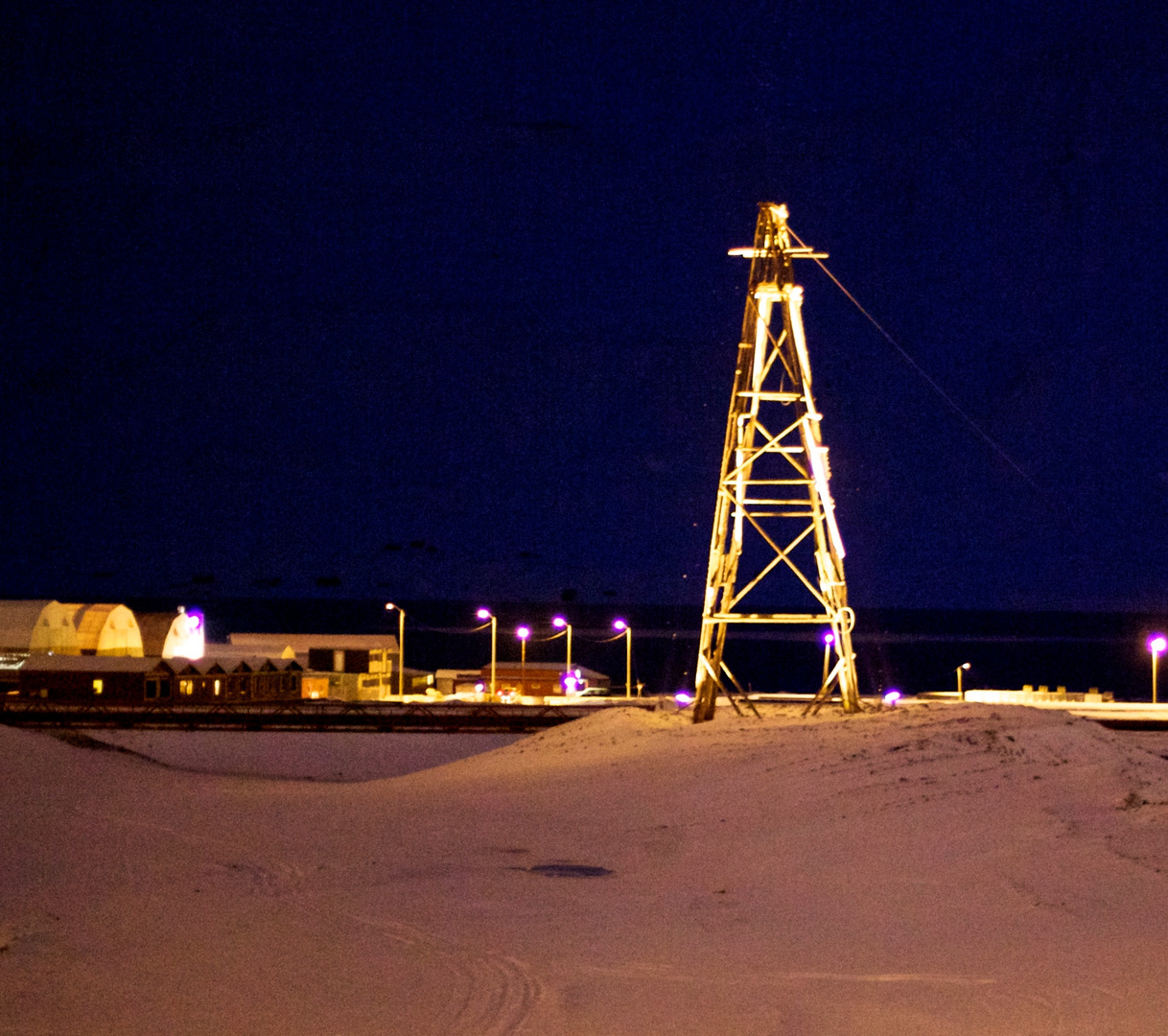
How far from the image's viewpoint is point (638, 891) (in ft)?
45.9

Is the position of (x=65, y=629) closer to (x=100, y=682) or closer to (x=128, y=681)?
(x=100, y=682)

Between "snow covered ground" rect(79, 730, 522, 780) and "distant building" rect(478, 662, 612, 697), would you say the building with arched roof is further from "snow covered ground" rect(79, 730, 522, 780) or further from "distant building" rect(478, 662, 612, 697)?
"snow covered ground" rect(79, 730, 522, 780)

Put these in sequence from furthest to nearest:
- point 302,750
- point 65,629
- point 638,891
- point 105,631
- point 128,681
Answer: point 105,631
point 65,629
point 128,681
point 302,750
point 638,891

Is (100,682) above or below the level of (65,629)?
below

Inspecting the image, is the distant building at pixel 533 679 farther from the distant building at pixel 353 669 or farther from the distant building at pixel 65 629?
the distant building at pixel 65 629

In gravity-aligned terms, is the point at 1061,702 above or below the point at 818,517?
below

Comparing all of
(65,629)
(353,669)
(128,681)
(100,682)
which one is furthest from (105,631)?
(128,681)

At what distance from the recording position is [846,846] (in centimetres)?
1570

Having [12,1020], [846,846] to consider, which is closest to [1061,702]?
[846,846]

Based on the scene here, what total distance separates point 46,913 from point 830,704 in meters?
19.4

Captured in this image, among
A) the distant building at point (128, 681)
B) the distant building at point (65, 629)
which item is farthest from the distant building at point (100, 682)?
the distant building at point (65, 629)

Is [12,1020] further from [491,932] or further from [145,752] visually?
[145,752]

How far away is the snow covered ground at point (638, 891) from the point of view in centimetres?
969

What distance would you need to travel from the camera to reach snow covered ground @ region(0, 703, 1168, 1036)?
9.69 m
